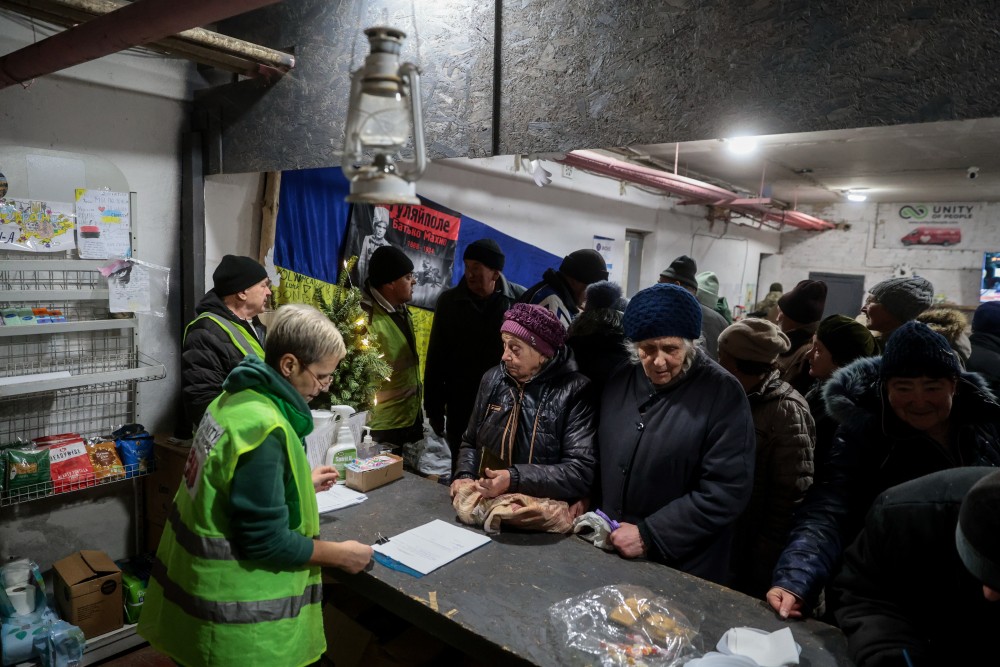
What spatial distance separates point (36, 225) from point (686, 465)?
2697 mm

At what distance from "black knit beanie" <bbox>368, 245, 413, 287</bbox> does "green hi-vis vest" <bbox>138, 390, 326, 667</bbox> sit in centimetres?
160

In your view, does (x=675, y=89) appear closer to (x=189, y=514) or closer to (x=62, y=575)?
(x=189, y=514)

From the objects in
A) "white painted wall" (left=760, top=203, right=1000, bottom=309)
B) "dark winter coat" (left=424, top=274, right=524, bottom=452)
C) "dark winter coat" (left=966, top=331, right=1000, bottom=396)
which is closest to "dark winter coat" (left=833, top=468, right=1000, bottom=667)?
"dark winter coat" (left=966, top=331, right=1000, bottom=396)

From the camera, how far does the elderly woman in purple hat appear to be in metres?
1.92

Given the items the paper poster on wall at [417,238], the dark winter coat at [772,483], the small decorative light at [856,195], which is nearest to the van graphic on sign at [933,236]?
the small decorative light at [856,195]

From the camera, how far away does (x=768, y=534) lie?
1.91 meters

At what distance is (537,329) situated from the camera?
1984 mm

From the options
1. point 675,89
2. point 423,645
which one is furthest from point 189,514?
point 675,89

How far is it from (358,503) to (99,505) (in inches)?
64.3

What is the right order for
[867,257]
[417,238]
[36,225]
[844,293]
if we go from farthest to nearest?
[844,293] < [867,257] < [417,238] < [36,225]

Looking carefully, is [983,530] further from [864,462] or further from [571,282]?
[571,282]

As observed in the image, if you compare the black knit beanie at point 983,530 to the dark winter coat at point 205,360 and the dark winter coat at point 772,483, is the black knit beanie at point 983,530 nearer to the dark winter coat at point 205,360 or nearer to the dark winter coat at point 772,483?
the dark winter coat at point 772,483

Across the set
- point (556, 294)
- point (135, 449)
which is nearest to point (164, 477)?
point (135, 449)

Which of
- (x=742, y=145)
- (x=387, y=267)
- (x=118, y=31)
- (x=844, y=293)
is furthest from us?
(x=844, y=293)
